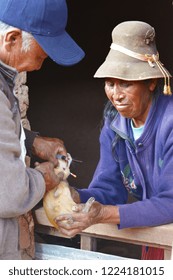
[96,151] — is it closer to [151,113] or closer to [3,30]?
[151,113]

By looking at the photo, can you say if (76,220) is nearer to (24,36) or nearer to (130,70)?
(130,70)

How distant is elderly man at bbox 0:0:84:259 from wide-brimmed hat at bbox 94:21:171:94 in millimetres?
335

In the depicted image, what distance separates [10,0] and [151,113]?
2.87 feet

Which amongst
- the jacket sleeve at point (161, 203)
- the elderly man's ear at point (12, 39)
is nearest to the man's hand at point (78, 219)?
the jacket sleeve at point (161, 203)

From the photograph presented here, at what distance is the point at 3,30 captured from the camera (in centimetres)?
197

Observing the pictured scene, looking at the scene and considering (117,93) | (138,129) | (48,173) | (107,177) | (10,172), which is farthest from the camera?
(107,177)

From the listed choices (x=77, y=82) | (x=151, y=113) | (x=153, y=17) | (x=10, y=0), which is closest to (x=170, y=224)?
(x=151, y=113)

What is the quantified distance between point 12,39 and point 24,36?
0.05 metres

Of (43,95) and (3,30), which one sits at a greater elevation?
(3,30)

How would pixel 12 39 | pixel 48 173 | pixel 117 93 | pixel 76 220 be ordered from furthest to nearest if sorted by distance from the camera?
pixel 117 93 < pixel 76 220 < pixel 48 173 < pixel 12 39

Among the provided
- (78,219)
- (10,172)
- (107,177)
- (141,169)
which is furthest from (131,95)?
(10,172)

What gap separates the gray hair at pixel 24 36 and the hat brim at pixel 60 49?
0.02 m

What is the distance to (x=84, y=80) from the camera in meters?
6.60

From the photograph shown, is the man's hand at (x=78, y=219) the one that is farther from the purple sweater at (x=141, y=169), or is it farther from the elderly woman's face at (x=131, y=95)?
the elderly woman's face at (x=131, y=95)
